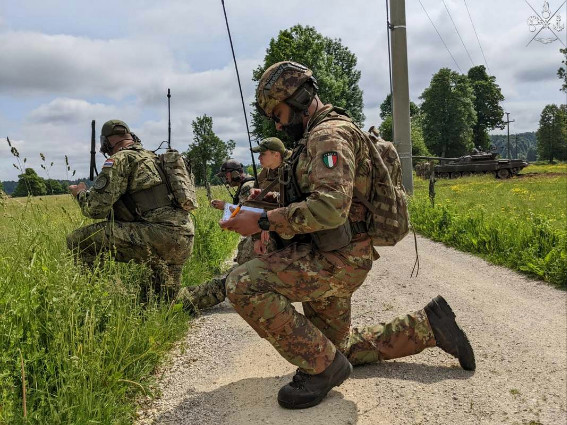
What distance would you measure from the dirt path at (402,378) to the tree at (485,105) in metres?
77.6

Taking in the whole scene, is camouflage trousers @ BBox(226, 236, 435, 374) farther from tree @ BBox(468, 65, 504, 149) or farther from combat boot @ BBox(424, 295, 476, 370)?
tree @ BBox(468, 65, 504, 149)

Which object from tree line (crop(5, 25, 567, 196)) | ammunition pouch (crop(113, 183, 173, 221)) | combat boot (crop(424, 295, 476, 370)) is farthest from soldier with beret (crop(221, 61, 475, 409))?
tree line (crop(5, 25, 567, 196))

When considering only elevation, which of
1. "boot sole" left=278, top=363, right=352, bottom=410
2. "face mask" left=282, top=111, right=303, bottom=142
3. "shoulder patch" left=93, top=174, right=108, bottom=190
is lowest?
"boot sole" left=278, top=363, right=352, bottom=410

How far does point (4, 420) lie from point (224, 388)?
1547mm

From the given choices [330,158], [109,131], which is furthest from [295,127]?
[109,131]

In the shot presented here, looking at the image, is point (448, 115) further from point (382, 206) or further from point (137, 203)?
point (382, 206)

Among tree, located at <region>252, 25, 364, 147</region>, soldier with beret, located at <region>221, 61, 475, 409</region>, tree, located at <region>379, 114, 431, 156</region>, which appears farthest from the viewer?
tree, located at <region>379, 114, 431, 156</region>

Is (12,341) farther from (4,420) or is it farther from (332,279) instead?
(332,279)

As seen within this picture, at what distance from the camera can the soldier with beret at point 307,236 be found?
3176 millimetres

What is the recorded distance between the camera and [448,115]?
70438 millimetres

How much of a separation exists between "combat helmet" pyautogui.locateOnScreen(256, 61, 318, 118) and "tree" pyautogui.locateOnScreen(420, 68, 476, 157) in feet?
228

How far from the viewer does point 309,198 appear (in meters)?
3.17

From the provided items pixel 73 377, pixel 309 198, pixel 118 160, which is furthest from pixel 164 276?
pixel 309 198

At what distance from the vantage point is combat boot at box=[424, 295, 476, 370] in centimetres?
398
